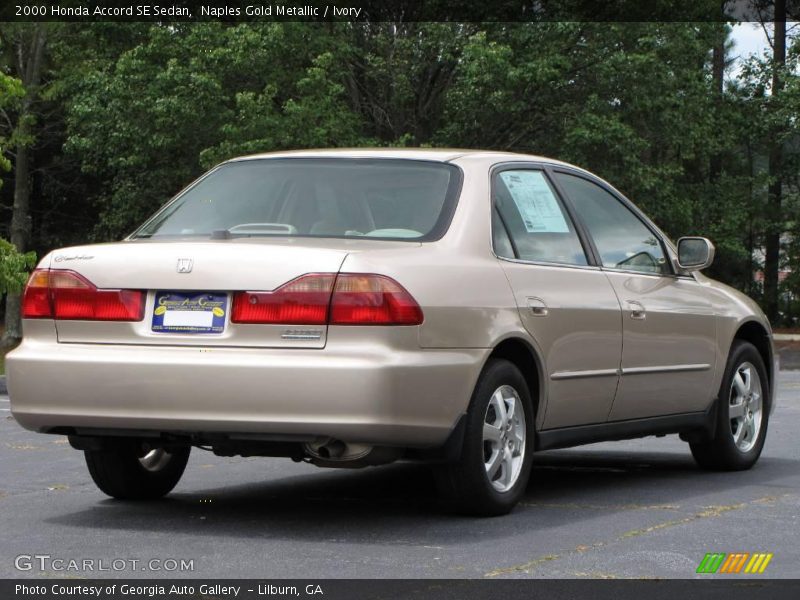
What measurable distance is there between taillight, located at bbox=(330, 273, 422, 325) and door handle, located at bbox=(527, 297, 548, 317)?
100 cm

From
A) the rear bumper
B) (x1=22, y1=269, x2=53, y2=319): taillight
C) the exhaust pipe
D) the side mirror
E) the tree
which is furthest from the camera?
the tree

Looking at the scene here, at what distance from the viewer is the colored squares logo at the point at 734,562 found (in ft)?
18.8

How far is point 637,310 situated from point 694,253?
2.81 feet

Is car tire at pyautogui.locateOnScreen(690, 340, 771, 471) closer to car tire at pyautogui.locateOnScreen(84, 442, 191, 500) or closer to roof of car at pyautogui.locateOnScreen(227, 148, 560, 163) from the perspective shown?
roof of car at pyautogui.locateOnScreen(227, 148, 560, 163)

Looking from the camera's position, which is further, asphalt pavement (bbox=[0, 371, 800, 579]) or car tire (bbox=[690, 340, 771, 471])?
car tire (bbox=[690, 340, 771, 471])

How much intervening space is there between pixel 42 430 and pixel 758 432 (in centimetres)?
447

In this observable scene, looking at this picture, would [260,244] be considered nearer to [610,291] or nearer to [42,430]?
[42,430]

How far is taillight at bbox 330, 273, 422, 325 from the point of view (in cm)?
627

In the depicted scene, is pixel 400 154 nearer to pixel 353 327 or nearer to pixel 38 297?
pixel 353 327

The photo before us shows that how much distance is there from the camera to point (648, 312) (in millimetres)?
8188

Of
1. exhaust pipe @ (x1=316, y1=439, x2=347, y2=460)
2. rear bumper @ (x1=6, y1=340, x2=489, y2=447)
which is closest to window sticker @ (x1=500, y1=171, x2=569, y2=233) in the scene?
rear bumper @ (x1=6, y1=340, x2=489, y2=447)

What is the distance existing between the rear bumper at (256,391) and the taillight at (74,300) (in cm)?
14
